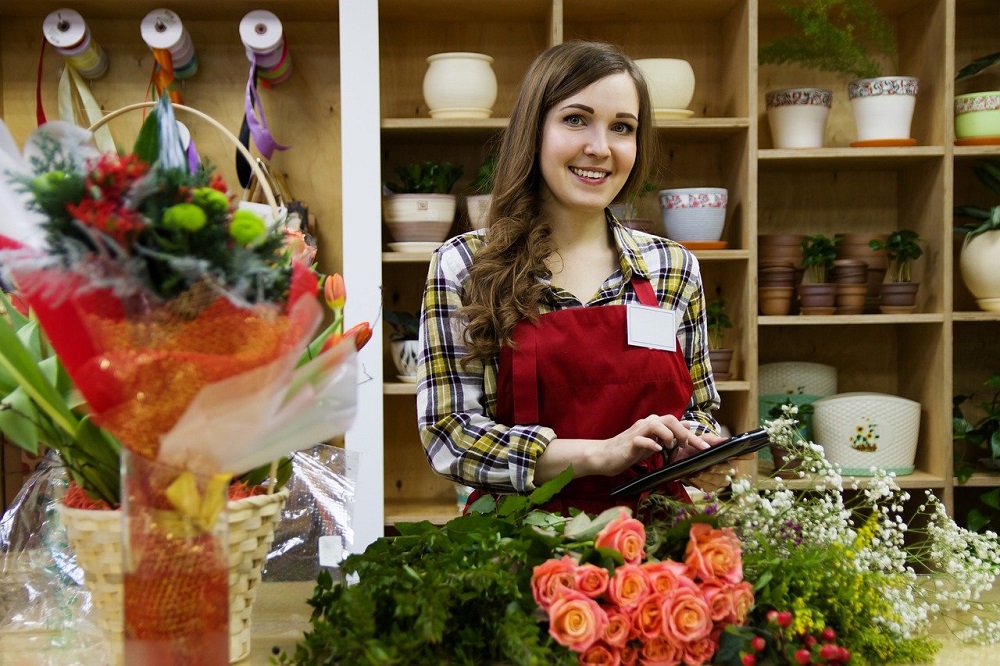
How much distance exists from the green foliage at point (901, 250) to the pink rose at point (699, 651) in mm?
2133

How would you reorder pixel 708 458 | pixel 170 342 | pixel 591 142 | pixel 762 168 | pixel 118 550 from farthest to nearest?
1. pixel 762 168
2. pixel 591 142
3. pixel 708 458
4. pixel 118 550
5. pixel 170 342

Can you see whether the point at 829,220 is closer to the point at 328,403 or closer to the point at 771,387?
the point at 771,387

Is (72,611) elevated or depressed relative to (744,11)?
depressed

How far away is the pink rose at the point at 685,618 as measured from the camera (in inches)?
32.7

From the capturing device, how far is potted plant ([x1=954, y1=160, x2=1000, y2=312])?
2.62 metres

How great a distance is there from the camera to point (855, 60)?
270 cm

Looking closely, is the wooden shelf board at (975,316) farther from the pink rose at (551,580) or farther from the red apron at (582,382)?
the pink rose at (551,580)

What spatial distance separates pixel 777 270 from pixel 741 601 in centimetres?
198

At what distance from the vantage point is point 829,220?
9.77ft

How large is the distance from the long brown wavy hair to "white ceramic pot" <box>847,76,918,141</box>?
1418 mm

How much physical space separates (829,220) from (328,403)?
2582 mm

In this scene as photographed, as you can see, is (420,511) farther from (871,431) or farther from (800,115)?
(800,115)

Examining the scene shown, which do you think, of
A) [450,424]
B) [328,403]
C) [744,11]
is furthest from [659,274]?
[744,11]

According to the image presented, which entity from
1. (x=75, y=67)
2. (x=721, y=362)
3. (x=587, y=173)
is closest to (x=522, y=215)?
(x=587, y=173)
